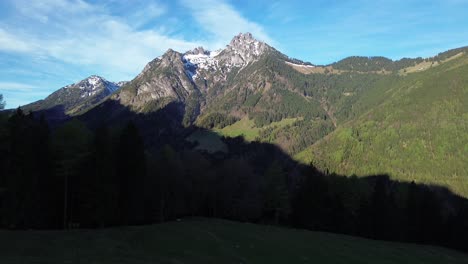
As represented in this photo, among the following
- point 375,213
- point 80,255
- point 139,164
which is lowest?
point 375,213

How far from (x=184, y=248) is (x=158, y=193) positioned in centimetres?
3632

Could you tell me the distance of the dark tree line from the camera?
167 feet

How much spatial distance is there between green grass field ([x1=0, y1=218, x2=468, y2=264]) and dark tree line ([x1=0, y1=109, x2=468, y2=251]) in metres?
11.1

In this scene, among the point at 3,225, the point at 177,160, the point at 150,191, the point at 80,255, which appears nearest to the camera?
the point at 80,255

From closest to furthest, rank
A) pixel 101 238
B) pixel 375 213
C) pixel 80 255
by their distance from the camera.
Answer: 1. pixel 80 255
2. pixel 101 238
3. pixel 375 213

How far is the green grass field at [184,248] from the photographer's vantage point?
30453 millimetres

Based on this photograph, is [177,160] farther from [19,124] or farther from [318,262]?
[318,262]

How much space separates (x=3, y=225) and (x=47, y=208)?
5954 millimetres

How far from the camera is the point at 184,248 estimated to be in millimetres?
39438

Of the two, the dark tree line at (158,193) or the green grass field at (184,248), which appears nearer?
the green grass field at (184,248)

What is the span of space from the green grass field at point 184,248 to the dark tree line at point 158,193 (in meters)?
11.1

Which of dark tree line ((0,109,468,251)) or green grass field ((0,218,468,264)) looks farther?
dark tree line ((0,109,468,251))

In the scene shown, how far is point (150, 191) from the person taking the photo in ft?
237

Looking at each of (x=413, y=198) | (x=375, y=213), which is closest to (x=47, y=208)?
(x=375, y=213)
